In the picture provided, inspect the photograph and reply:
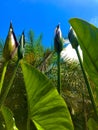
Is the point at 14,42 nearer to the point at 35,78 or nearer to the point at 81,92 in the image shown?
the point at 35,78

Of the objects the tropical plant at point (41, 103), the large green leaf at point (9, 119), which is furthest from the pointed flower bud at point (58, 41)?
the large green leaf at point (9, 119)

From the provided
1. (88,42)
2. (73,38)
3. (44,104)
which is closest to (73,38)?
(73,38)

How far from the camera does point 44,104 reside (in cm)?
139

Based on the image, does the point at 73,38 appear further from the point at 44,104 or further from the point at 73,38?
the point at 44,104

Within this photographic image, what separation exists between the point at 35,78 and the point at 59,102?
111 millimetres

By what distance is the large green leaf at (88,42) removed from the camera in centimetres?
133

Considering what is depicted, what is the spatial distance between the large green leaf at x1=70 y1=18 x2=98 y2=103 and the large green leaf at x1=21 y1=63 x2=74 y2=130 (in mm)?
148

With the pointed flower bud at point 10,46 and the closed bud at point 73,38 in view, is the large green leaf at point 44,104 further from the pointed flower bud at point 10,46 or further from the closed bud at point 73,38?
the closed bud at point 73,38

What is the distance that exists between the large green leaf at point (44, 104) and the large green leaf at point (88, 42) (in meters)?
0.15

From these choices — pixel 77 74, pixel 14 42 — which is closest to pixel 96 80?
pixel 14 42

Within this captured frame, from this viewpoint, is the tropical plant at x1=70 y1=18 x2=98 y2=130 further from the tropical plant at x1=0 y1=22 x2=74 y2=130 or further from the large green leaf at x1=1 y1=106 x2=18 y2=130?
the large green leaf at x1=1 y1=106 x2=18 y2=130

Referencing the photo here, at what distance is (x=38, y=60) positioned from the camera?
7.16 meters

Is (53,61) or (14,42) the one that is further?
(53,61)

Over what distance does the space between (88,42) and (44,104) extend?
25 cm
